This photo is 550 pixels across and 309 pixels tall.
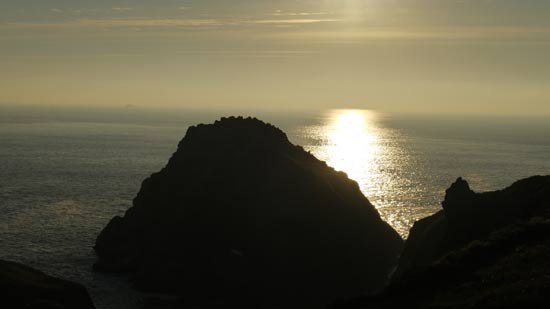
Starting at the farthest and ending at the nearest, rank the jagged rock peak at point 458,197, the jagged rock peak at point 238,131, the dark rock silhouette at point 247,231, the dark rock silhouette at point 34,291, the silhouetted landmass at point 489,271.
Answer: the jagged rock peak at point 238,131 < the dark rock silhouette at point 247,231 < the jagged rock peak at point 458,197 < the dark rock silhouette at point 34,291 < the silhouetted landmass at point 489,271

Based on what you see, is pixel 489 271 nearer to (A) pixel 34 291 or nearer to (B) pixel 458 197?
(B) pixel 458 197

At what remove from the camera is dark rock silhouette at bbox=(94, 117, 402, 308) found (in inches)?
3073

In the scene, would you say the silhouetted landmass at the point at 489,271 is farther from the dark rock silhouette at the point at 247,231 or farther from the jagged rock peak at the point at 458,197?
the dark rock silhouette at the point at 247,231

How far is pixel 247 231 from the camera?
8350 cm

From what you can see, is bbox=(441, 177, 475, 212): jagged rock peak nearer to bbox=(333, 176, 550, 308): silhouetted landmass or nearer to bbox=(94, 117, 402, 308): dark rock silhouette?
bbox=(333, 176, 550, 308): silhouetted landmass

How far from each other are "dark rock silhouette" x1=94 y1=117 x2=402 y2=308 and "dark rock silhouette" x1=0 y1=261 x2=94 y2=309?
16.3 metres

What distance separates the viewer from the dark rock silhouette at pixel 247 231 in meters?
78.1

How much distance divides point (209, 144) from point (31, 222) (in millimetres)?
40937

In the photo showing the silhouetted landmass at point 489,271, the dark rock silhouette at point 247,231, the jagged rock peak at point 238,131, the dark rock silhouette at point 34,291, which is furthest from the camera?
the jagged rock peak at point 238,131

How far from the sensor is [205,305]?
239 ft

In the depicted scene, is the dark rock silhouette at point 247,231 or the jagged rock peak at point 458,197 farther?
the dark rock silhouette at point 247,231

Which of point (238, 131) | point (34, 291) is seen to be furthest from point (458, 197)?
point (34, 291)

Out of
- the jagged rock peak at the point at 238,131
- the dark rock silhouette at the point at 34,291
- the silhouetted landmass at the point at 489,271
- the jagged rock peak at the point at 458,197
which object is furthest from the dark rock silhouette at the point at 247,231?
the silhouetted landmass at the point at 489,271

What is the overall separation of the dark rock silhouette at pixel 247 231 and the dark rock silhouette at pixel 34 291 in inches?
641
